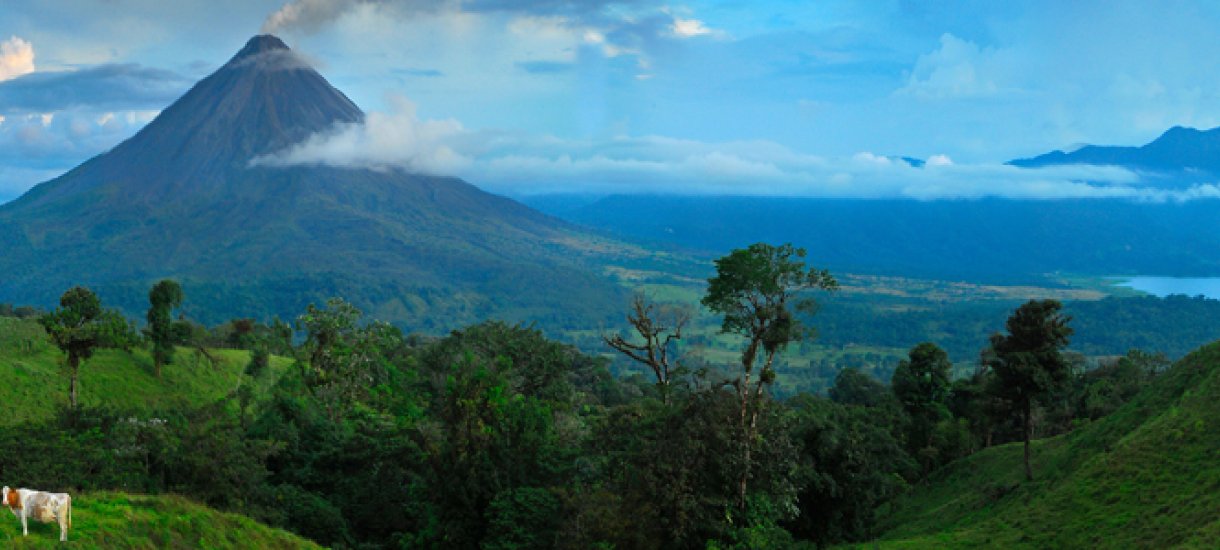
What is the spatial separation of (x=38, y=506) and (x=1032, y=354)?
25.7 metres

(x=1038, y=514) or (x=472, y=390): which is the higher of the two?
(x=472, y=390)

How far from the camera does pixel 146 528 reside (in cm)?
1527

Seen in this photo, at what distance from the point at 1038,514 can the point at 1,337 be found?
41.1 metres

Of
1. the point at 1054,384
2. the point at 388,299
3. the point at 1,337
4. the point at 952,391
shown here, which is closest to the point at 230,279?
the point at 388,299

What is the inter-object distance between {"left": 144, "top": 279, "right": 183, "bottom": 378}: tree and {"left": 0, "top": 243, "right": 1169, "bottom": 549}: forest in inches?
4.9

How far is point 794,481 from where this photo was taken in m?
24.8

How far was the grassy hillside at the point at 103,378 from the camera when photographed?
31.1 m

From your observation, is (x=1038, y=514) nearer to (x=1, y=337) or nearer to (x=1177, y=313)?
(x=1, y=337)

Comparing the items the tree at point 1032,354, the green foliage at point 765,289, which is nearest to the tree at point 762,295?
the green foliage at point 765,289

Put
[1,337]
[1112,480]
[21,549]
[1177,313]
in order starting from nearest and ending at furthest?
[21,549] < [1112,480] < [1,337] < [1177,313]

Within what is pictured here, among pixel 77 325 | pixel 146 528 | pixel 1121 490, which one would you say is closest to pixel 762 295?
pixel 1121 490

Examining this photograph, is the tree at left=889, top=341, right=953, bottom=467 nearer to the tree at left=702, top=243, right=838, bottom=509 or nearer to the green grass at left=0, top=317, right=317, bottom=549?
the tree at left=702, top=243, right=838, bottom=509

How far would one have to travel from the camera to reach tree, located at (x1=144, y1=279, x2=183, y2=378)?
34375 millimetres

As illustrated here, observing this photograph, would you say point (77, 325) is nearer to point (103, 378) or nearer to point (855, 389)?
point (103, 378)
